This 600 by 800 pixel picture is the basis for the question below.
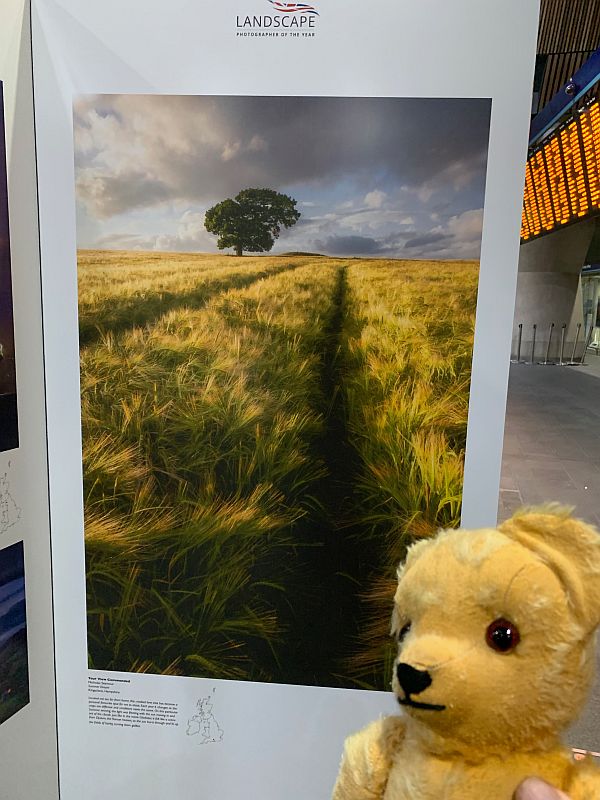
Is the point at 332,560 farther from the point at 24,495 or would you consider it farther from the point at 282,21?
the point at 282,21

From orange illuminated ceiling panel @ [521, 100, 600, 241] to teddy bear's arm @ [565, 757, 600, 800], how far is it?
394 centimetres

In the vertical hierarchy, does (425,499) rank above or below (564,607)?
below

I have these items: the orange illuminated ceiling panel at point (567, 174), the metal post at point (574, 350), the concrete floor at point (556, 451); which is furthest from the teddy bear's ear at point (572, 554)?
the metal post at point (574, 350)

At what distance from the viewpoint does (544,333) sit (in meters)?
9.71

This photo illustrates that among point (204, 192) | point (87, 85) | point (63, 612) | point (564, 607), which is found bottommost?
point (63, 612)

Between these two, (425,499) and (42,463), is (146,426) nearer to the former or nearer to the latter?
→ (42,463)

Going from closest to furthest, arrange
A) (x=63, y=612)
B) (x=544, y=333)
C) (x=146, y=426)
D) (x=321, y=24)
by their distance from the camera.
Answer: (x=321, y=24), (x=146, y=426), (x=63, y=612), (x=544, y=333)

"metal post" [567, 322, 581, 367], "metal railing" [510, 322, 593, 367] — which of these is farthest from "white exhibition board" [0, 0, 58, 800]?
"metal post" [567, 322, 581, 367]

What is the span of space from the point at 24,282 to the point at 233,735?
1.26 metres

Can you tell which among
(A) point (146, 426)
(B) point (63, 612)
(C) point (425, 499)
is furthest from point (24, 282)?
(C) point (425, 499)

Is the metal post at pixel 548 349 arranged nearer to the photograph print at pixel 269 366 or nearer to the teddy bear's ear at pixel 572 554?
the photograph print at pixel 269 366

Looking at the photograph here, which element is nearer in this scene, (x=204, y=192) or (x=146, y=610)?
(x=204, y=192)

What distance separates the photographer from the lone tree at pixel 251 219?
4.05 feet

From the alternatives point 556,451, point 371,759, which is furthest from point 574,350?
point 371,759
